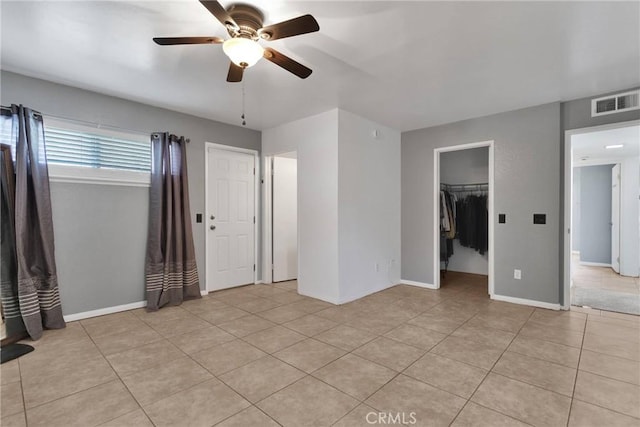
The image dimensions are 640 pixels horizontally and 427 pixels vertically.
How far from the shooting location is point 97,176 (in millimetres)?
3275

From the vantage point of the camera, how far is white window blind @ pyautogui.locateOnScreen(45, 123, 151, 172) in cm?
306

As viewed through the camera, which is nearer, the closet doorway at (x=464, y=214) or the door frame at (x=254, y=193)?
the door frame at (x=254, y=193)

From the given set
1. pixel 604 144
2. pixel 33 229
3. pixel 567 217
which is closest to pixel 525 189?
pixel 567 217

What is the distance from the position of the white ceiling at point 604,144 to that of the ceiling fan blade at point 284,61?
11.8ft

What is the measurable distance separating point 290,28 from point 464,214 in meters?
4.70

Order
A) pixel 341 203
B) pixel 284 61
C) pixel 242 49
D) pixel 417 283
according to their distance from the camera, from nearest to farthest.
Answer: pixel 242 49 < pixel 284 61 < pixel 341 203 < pixel 417 283

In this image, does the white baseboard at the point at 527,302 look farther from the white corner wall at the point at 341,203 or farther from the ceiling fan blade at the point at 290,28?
the ceiling fan blade at the point at 290,28

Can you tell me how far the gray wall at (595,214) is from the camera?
6289 millimetres

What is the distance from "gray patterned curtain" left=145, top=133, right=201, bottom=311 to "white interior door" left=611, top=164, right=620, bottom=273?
768cm

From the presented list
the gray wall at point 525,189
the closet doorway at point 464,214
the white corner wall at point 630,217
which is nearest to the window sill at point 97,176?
the gray wall at point 525,189

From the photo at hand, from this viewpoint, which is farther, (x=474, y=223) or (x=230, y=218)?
(x=474, y=223)

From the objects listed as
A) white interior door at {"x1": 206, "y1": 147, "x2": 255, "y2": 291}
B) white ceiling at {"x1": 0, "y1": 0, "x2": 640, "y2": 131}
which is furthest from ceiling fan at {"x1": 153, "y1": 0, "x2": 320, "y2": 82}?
white interior door at {"x1": 206, "y1": 147, "x2": 255, "y2": 291}

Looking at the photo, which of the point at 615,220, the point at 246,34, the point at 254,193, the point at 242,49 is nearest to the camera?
the point at 242,49

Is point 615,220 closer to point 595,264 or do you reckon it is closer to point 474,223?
point 595,264
